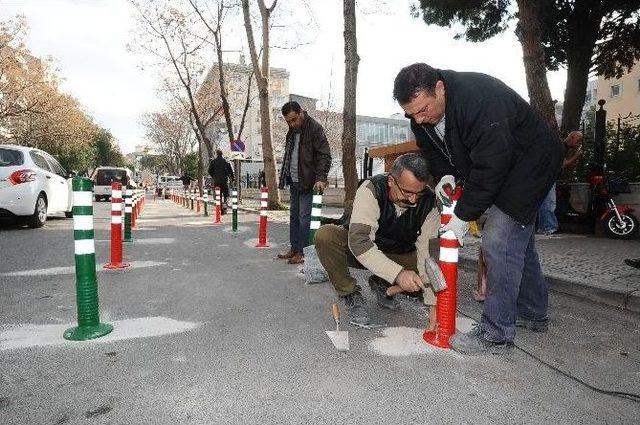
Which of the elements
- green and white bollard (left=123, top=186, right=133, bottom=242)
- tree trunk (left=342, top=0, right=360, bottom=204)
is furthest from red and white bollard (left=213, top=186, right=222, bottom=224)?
tree trunk (left=342, top=0, right=360, bottom=204)

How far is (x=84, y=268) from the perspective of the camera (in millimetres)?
3098

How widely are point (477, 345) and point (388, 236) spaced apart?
3.50ft

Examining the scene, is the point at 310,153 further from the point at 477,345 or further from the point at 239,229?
the point at 239,229

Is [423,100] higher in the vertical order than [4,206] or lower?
higher

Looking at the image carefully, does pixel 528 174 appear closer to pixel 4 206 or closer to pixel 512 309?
pixel 512 309

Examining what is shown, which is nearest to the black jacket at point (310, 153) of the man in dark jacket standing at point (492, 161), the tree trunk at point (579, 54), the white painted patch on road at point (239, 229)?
the man in dark jacket standing at point (492, 161)

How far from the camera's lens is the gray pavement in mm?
2162

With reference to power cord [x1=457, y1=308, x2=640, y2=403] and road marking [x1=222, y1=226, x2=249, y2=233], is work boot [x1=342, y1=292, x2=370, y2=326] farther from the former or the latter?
road marking [x1=222, y1=226, x2=249, y2=233]

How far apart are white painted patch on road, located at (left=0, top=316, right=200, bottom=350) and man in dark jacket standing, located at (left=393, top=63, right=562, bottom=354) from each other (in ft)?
6.63

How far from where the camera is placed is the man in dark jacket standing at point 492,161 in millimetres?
2615

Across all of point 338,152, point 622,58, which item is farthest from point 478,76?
point 338,152

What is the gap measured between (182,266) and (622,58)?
657 inches

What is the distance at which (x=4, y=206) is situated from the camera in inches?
343

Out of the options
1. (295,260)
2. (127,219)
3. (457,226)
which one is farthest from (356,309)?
(127,219)
